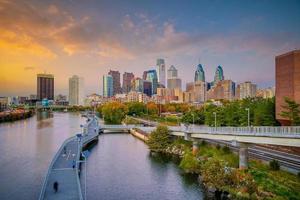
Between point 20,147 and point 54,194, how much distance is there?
3554 cm

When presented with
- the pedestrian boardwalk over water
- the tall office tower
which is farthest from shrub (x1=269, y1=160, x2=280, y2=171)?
the pedestrian boardwalk over water

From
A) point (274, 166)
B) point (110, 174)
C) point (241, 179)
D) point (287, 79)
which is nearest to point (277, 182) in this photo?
point (241, 179)

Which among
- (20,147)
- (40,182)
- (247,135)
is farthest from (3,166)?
(247,135)

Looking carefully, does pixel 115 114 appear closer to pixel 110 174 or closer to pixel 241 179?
pixel 110 174

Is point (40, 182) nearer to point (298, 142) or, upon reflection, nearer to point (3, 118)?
point (298, 142)

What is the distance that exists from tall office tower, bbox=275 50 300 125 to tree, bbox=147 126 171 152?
65.0ft

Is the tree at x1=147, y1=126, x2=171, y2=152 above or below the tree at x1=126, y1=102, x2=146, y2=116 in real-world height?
below

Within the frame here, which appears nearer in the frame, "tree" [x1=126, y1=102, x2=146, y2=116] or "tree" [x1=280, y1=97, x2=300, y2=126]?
"tree" [x1=280, y1=97, x2=300, y2=126]

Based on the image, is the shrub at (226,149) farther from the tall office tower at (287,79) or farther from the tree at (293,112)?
the tall office tower at (287,79)

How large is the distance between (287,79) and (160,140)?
2421cm

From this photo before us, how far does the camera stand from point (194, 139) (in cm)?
5153

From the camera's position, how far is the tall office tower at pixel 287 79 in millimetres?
46188

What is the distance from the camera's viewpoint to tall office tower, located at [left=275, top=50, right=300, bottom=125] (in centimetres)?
4619

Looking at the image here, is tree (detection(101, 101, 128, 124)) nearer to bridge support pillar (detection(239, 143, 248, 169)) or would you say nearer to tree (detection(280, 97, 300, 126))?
tree (detection(280, 97, 300, 126))
